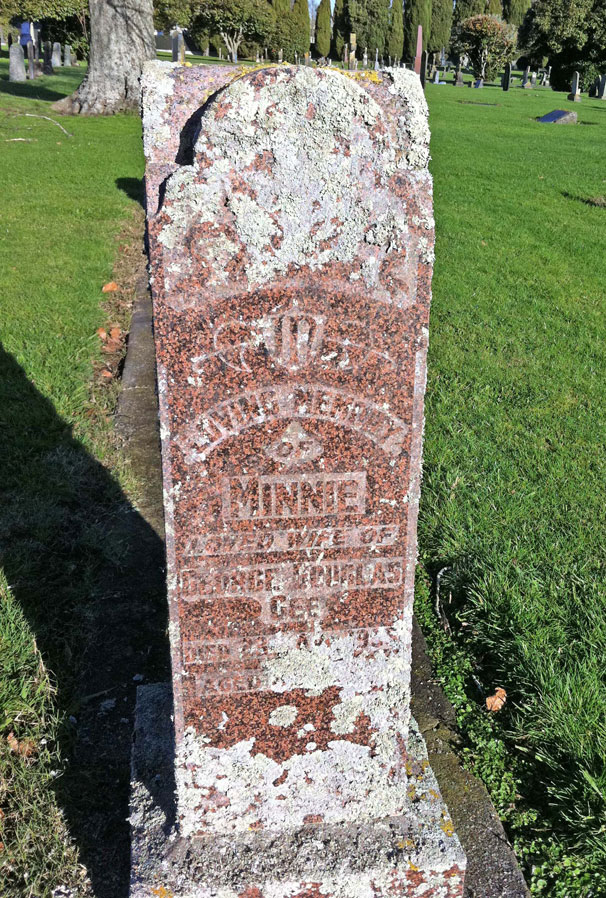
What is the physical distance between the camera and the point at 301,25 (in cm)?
4906

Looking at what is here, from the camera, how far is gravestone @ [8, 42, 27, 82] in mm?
21750

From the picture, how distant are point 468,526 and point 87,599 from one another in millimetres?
1908

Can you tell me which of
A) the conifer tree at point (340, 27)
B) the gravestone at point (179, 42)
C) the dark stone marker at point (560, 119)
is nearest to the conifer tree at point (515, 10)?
the conifer tree at point (340, 27)

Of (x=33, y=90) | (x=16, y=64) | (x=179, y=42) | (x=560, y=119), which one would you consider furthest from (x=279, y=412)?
(x=16, y=64)

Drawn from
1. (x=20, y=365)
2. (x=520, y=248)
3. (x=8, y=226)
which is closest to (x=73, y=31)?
(x=8, y=226)

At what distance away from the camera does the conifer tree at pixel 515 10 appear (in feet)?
173

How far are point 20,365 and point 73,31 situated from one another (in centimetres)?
3385

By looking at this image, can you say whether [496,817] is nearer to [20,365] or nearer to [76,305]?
[20,365]

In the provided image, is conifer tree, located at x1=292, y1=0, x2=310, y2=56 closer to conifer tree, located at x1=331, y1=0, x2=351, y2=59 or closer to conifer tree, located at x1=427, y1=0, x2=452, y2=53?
conifer tree, located at x1=331, y1=0, x2=351, y2=59

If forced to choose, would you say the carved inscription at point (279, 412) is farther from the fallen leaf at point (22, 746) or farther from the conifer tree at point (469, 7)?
the conifer tree at point (469, 7)

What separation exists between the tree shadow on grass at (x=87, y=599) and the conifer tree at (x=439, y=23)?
2162 inches

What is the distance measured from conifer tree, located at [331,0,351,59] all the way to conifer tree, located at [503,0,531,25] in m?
11.6

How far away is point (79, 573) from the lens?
3527mm

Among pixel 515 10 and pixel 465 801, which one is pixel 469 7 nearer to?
pixel 515 10
